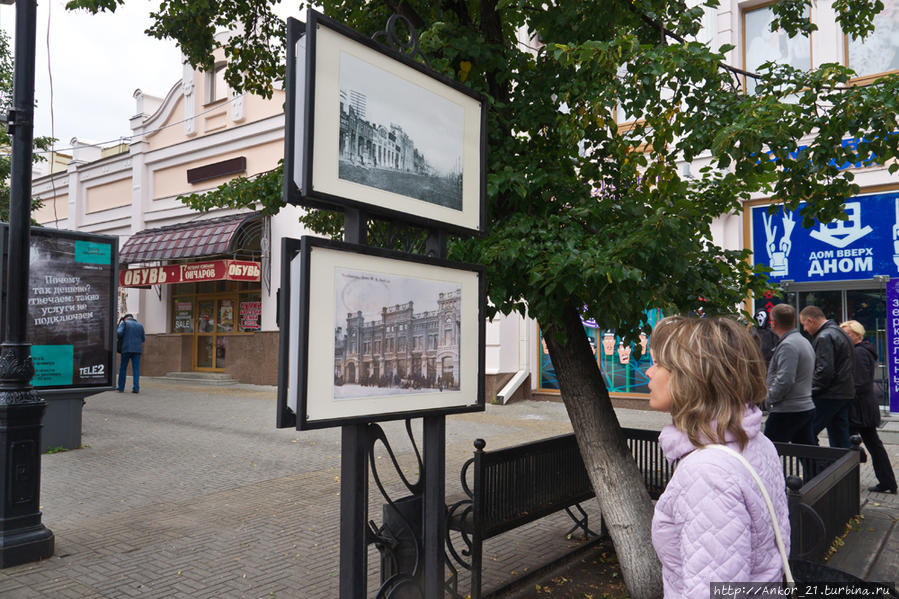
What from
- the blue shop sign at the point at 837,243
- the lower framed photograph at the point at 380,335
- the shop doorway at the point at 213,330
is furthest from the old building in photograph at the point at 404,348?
the shop doorway at the point at 213,330

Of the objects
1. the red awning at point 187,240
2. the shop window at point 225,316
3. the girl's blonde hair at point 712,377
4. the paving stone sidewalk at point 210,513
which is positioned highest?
the red awning at point 187,240

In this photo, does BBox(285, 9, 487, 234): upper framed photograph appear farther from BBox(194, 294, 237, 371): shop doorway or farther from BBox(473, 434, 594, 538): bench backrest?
BBox(194, 294, 237, 371): shop doorway

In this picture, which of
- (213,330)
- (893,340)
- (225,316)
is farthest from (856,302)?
(213,330)

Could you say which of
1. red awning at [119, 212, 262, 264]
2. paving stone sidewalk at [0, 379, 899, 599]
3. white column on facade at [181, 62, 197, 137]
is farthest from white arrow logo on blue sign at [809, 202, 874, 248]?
white column on facade at [181, 62, 197, 137]

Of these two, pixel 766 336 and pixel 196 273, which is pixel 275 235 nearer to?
pixel 196 273

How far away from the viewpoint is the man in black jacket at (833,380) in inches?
259

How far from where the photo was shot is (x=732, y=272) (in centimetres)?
433

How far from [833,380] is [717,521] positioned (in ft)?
19.0

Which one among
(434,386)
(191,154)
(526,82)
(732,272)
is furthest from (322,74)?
(191,154)

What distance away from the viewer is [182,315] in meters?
22.5

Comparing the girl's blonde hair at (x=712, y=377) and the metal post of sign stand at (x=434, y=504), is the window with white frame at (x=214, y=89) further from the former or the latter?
the girl's blonde hair at (x=712, y=377)

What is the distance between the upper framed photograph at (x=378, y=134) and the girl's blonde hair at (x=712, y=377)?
1379 mm

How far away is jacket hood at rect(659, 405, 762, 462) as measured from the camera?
1.83 meters

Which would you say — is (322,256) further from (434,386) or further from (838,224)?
(838,224)
